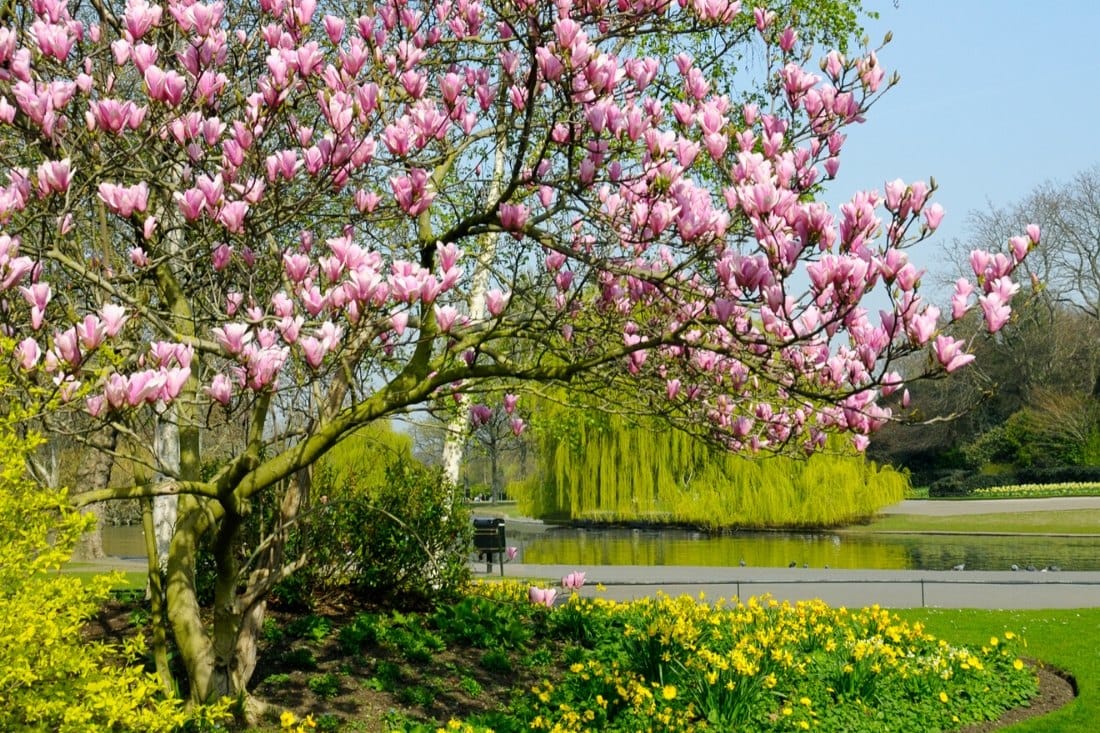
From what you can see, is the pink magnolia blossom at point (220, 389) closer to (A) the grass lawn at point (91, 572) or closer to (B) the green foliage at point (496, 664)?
(B) the green foliage at point (496, 664)

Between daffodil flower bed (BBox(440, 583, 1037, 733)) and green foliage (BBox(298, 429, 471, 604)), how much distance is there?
0.99m

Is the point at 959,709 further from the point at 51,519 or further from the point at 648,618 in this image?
the point at 51,519

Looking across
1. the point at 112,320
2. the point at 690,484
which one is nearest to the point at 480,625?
the point at 112,320

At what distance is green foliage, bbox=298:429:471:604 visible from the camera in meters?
8.95

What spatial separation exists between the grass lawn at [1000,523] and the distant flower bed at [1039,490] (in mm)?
3670

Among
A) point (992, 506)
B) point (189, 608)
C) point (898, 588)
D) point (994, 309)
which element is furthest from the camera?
point (992, 506)

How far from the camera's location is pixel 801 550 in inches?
1021

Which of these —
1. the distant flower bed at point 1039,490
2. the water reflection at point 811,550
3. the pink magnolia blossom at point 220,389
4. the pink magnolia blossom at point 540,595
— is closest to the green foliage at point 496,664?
the pink magnolia blossom at point 540,595

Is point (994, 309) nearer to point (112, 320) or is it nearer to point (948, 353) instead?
point (948, 353)

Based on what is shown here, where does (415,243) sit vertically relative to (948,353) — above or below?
above

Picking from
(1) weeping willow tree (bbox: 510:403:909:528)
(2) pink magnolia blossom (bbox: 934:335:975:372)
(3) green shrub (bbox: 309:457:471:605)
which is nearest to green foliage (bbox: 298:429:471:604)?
(3) green shrub (bbox: 309:457:471:605)

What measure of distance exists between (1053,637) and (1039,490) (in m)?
34.4

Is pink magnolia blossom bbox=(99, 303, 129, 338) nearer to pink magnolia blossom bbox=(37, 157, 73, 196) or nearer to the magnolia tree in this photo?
the magnolia tree

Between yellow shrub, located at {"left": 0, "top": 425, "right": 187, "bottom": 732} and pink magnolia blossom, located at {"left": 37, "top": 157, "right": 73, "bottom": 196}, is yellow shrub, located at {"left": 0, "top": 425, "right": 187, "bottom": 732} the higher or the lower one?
the lower one
